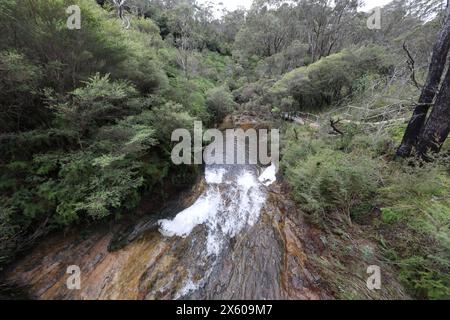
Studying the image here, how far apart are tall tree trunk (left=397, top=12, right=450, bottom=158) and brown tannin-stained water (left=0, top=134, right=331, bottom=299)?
11.6ft

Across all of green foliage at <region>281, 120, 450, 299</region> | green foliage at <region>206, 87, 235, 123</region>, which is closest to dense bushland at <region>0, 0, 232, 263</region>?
green foliage at <region>281, 120, 450, 299</region>

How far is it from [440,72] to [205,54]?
83.3 feet

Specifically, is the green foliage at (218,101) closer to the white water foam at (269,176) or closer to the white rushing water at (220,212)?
the white water foam at (269,176)

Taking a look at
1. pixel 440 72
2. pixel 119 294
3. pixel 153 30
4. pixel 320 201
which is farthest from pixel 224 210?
pixel 153 30

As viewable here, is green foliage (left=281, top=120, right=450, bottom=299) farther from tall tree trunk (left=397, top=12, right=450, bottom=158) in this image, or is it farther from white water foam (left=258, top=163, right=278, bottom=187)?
white water foam (left=258, top=163, right=278, bottom=187)

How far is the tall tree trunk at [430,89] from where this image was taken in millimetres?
3785

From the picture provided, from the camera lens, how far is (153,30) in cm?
1503

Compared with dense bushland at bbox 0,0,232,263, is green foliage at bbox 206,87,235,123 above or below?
above

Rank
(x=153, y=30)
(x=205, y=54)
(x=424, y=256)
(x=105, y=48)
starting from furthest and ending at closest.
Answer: (x=205, y=54)
(x=153, y=30)
(x=105, y=48)
(x=424, y=256)

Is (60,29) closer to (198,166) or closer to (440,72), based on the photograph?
(198,166)

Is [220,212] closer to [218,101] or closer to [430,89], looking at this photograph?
[430,89]

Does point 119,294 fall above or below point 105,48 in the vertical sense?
below

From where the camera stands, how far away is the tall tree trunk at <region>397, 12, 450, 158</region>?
12.4 ft

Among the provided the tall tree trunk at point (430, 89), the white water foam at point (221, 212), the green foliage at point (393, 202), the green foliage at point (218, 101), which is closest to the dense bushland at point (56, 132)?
the white water foam at point (221, 212)
